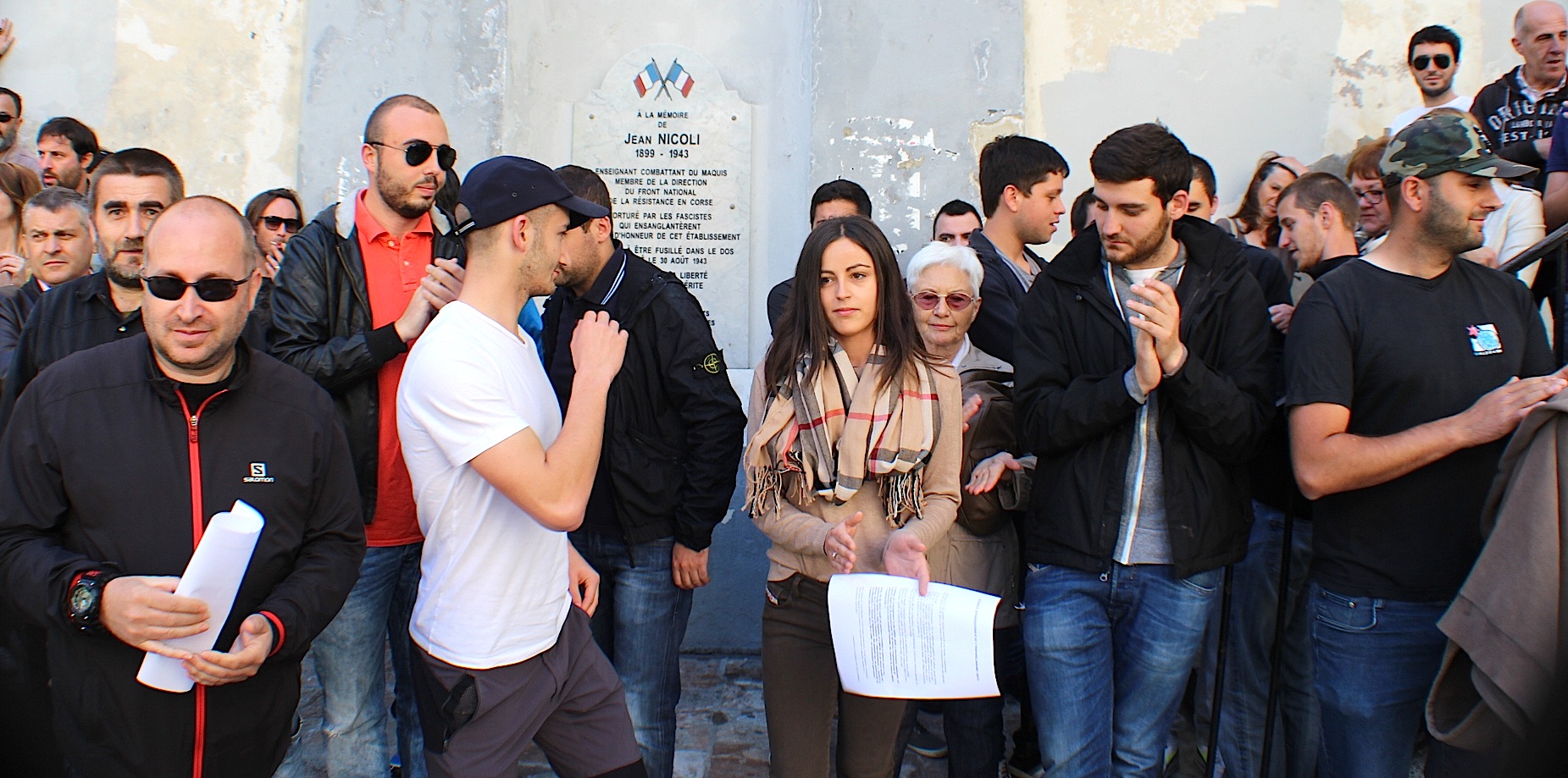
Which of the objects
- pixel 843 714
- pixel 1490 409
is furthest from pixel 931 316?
pixel 1490 409

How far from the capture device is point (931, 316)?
3420 mm

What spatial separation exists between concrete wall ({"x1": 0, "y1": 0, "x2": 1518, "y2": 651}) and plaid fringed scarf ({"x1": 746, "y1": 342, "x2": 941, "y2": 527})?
2.49 meters

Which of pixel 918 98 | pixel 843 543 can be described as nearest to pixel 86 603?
pixel 843 543

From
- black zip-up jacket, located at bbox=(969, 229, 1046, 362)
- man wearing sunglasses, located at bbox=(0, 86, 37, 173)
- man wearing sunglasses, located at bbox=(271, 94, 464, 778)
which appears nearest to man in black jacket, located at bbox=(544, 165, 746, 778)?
man wearing sunglasses, located at bbox=(271, 94, 464, 778)

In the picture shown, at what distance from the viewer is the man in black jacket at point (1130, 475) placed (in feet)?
9.27

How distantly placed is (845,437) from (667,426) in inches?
31.2

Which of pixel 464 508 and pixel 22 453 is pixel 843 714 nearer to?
pixel 464 508

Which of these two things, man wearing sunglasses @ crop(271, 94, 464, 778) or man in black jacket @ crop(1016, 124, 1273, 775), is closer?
man in black jacket @ crop(1016, 124, 1273, 775)

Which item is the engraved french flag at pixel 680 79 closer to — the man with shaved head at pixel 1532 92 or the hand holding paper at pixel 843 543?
the hand holding paper at pixel 843 543

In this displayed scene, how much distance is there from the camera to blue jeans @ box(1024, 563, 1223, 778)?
9.35 ft

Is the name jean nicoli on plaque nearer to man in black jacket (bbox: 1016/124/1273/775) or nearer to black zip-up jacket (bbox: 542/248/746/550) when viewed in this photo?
black zip-up jacket (bbox: 542/248/746/550)

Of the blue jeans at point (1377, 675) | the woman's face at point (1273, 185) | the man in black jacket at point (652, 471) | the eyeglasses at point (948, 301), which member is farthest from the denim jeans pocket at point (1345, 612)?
Result: the woman's face at point (1273, 185)

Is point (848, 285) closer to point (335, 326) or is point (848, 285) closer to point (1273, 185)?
point (335, 326)

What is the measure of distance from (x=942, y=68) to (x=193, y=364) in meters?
4.11
